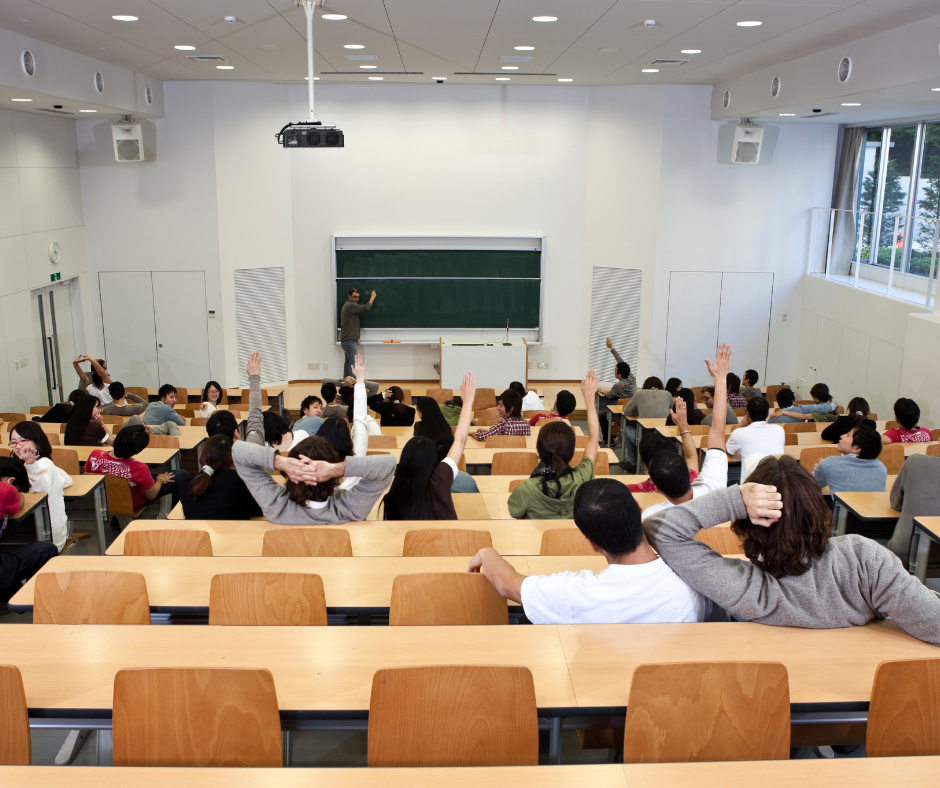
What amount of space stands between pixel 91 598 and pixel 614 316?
10008 millimetres

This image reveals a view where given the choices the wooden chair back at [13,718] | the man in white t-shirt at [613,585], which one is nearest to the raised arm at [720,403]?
the man in white t-shirt at [613,585]

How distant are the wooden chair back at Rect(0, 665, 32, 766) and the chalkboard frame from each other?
1004 centimetres

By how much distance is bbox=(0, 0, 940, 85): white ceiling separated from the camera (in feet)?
20.8

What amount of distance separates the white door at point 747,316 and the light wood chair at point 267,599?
10.1m

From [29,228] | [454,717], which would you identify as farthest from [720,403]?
[29,228]

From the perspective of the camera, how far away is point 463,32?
24.5 feet

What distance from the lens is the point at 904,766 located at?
214 centimetres

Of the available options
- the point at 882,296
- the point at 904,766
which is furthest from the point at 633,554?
the point at 882,296

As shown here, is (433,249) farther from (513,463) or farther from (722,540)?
(722,540)

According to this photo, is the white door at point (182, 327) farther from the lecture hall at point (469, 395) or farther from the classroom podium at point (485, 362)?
the classroom podium at point (485, 362)

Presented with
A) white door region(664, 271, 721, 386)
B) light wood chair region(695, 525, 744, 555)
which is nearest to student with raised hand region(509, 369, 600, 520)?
light wood chair region(695, 525, 744, 555)

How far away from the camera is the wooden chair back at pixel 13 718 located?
2348 mm

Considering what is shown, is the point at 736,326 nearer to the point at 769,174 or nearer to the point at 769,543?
the point at 769,174

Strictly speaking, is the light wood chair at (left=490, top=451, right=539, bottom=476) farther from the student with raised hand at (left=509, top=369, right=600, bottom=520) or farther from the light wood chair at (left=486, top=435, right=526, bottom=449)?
the student with raised hand at (left=509, top=369, right=600, bottom=520)
